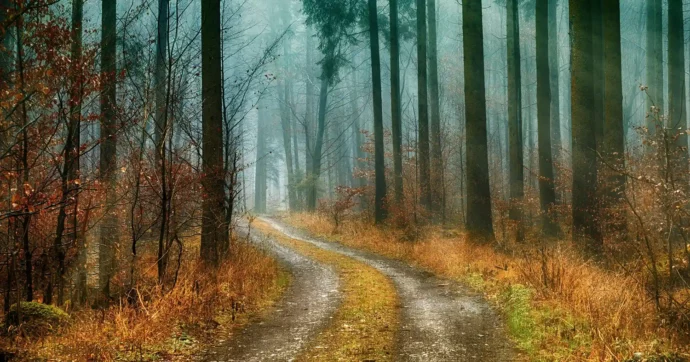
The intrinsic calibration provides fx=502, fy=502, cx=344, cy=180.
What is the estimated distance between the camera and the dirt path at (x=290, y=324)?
616 cm

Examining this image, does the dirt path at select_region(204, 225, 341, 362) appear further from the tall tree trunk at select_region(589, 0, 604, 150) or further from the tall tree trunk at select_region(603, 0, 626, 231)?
the tall tree trunk at select_region(589, 0, 604, 150)

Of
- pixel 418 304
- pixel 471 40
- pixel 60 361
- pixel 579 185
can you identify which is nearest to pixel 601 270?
pixel 579 185

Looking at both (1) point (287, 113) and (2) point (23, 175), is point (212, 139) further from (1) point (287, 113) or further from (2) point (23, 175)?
(1) point (287, 113)

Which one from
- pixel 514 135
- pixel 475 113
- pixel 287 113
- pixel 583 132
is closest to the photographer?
pixel 583 132

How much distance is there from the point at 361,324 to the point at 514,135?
12812 millimetres

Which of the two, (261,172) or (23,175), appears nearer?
(23,175)

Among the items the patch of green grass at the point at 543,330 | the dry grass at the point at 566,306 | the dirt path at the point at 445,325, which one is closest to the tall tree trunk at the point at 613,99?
the dry grass at the point at 566,306

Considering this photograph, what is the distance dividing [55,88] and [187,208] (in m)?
4.64

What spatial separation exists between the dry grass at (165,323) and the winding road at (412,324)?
455 millimetres

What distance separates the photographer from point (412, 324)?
287 inches

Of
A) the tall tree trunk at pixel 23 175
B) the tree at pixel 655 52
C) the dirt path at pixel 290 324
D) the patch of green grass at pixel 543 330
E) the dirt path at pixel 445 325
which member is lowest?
the dirt path at pixel 290 324

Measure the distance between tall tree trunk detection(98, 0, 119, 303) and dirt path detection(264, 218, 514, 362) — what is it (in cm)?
552

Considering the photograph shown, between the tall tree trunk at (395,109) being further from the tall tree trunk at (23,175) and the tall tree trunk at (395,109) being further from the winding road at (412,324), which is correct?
the tall tree trunk at (23,175)

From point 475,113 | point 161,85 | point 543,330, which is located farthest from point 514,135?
point 543,330
